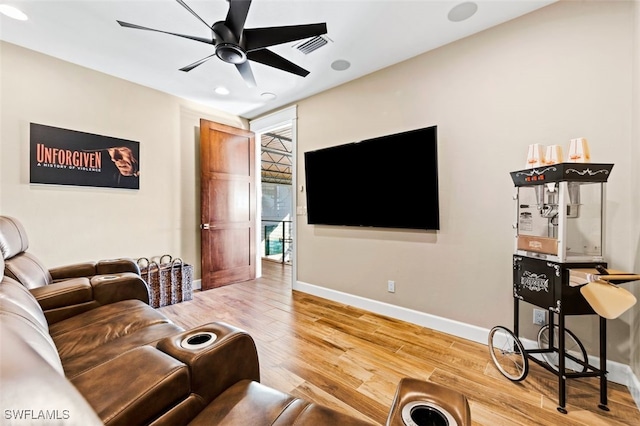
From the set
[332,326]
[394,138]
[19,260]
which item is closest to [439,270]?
[332,326]

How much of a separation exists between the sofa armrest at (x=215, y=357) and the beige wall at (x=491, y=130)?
2148 mm

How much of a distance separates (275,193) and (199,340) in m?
9.93

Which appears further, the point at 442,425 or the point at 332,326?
the point at 332,326

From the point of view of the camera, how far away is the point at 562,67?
206 cm

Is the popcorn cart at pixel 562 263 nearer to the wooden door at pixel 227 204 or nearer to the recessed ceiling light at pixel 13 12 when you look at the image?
the wooden door at pixel 227 204

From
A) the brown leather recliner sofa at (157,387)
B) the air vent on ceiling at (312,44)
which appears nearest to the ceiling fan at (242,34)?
the air vent on ceiling at (312,44)

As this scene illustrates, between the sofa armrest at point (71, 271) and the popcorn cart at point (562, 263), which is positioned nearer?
the popcorn cart at point (562, 263)

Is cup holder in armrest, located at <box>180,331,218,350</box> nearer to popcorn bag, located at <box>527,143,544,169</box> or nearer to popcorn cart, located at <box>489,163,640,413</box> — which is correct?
popcorn cart, located at <box>489,163,640,413</box>

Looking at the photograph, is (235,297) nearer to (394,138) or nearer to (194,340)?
(194,340)

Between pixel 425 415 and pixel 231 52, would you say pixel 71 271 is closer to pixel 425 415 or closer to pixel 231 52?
pixel 231 52

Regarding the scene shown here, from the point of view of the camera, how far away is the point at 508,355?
7.17 ft

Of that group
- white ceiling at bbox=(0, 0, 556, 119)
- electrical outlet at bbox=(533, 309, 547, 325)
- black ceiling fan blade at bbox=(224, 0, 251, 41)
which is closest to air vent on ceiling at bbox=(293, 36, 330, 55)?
white ceiling at bbox=(0, 0, 556, 119)

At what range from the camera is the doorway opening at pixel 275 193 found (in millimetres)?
6902

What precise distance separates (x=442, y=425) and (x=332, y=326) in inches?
86.0
